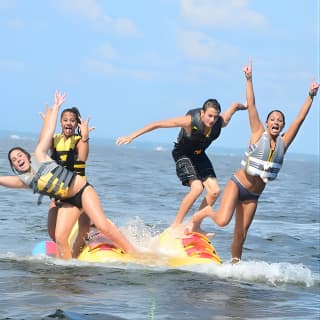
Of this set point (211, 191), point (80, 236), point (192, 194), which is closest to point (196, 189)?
point (192, 194)

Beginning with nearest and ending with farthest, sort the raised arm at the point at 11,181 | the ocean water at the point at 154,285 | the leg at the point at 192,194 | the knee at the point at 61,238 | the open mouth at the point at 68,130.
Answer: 1. the ocean water at the point at 154,285
2. the raised arm at the point at 11,181
3. the knee at the point at 61,238
4. the open mouth at the point at 68,130
5. the leg at the point at 192,194

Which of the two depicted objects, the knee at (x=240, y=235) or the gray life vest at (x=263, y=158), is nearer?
the gray life vest at (x=263, y=158)

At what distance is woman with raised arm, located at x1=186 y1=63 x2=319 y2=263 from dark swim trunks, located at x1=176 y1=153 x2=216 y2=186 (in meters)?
1.08

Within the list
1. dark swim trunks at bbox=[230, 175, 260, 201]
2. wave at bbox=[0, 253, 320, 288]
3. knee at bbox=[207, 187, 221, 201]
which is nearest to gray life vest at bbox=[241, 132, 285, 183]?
dark swim trunks at bbox=[230, 175, 260, 201]

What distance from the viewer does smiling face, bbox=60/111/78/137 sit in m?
8.14

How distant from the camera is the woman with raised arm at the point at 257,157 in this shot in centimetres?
788

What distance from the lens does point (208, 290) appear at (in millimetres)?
7281

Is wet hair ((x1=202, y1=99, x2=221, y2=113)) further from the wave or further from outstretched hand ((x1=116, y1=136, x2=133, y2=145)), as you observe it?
the wave

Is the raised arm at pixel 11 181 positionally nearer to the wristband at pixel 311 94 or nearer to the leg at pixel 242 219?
the leg at pixel 242 219

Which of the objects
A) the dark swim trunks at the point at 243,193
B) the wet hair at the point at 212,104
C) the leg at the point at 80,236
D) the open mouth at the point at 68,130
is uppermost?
the wet hair at the point at 212,104

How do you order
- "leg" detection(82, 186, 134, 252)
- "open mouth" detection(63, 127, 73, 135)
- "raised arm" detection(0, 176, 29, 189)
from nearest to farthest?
"raised arm" detection(0, 176, 29, 189), "leg" detection(82, 186, 134, 252), "open mouth" detection(63, 127, 73, 135)

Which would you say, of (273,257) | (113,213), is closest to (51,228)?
(273,257)

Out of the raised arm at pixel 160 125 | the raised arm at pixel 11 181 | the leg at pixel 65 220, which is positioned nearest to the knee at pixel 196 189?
the raised arm at pixel 160 125

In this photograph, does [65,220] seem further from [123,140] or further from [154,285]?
[154,285]
